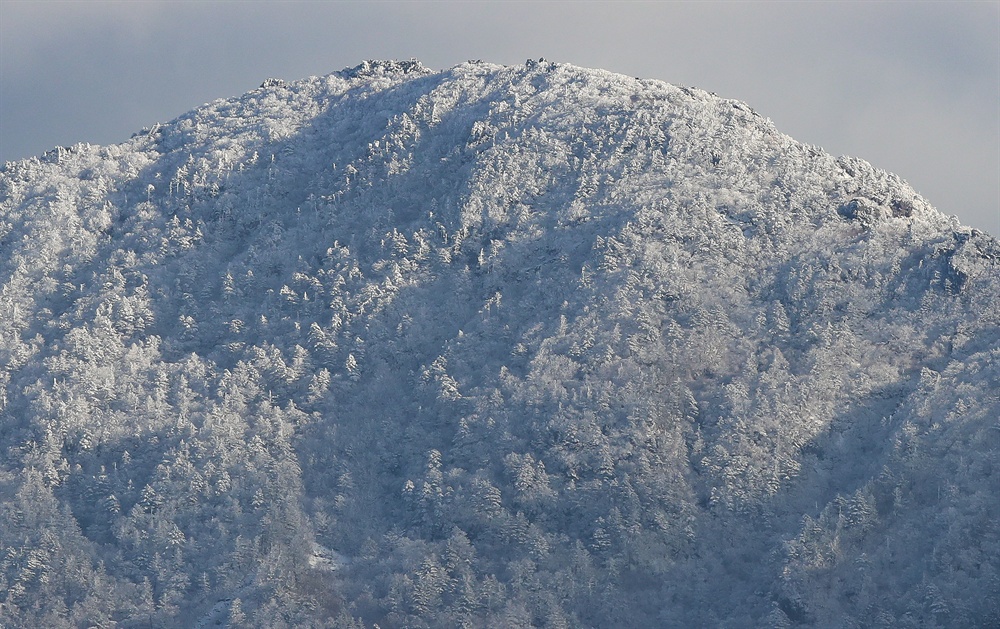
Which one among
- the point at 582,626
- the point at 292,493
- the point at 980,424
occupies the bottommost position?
the point at 582,626

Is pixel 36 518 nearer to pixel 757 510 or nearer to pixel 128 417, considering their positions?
pixel 128 417

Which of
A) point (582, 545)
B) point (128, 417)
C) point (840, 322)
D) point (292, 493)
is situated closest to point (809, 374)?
point (840, 322)

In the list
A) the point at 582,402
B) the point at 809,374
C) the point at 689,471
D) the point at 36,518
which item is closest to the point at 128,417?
the point at 36,518

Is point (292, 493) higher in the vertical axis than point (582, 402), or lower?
lower

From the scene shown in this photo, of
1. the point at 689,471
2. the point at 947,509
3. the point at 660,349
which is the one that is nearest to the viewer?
the point at 947,509

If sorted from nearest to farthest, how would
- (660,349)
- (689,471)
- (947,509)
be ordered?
1. (947,509)
2. (689,471)
3. (660,349)

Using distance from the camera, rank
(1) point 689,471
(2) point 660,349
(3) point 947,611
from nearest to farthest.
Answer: (3) point 947,611, (1) point 689,471, (2) point 660,349

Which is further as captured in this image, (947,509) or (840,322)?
(840,322)

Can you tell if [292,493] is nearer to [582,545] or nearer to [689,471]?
Answer: [582,545]

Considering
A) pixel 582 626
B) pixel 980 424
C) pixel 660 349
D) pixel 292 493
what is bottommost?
pixel 582 626
